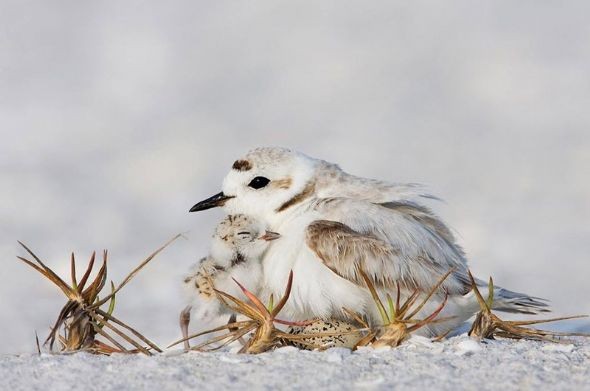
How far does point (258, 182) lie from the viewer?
5914 millimetres

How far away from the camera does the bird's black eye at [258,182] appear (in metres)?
5.91

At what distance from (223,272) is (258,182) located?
0.85 m

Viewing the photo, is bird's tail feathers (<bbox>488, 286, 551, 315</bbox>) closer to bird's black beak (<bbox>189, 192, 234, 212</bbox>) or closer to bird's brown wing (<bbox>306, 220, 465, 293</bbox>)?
bird's brown wing (<bbox>306, 220, 465, 293</bbox>)

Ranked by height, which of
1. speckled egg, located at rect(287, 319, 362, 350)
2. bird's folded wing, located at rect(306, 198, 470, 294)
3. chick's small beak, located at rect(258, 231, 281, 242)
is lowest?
speckled egg, located at rect(287, 319, 362, 350)

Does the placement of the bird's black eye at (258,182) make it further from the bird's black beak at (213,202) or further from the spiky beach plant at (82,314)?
the spiky beach plant at (82,314)

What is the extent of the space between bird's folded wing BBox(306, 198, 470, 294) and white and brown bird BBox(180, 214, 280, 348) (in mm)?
374

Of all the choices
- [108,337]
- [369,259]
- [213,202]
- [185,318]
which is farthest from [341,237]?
[108,337]

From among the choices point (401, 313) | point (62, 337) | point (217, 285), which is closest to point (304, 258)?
point (217, 285)

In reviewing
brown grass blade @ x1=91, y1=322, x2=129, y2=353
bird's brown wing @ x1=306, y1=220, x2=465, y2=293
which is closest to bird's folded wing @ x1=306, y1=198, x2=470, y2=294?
bird's brown wing @ x1=306, y1=220, x2=465, y2=293

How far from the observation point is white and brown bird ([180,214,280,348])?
5223 millimetres

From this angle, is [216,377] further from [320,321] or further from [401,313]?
[320,321]

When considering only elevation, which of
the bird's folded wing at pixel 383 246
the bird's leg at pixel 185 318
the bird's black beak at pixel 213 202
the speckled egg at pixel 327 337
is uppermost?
the bird's black beak at pixel 213 202

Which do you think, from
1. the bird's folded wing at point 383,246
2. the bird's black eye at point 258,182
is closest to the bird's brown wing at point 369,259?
the bird's folded wing at point 383,246

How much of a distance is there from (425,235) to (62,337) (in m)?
2.21
